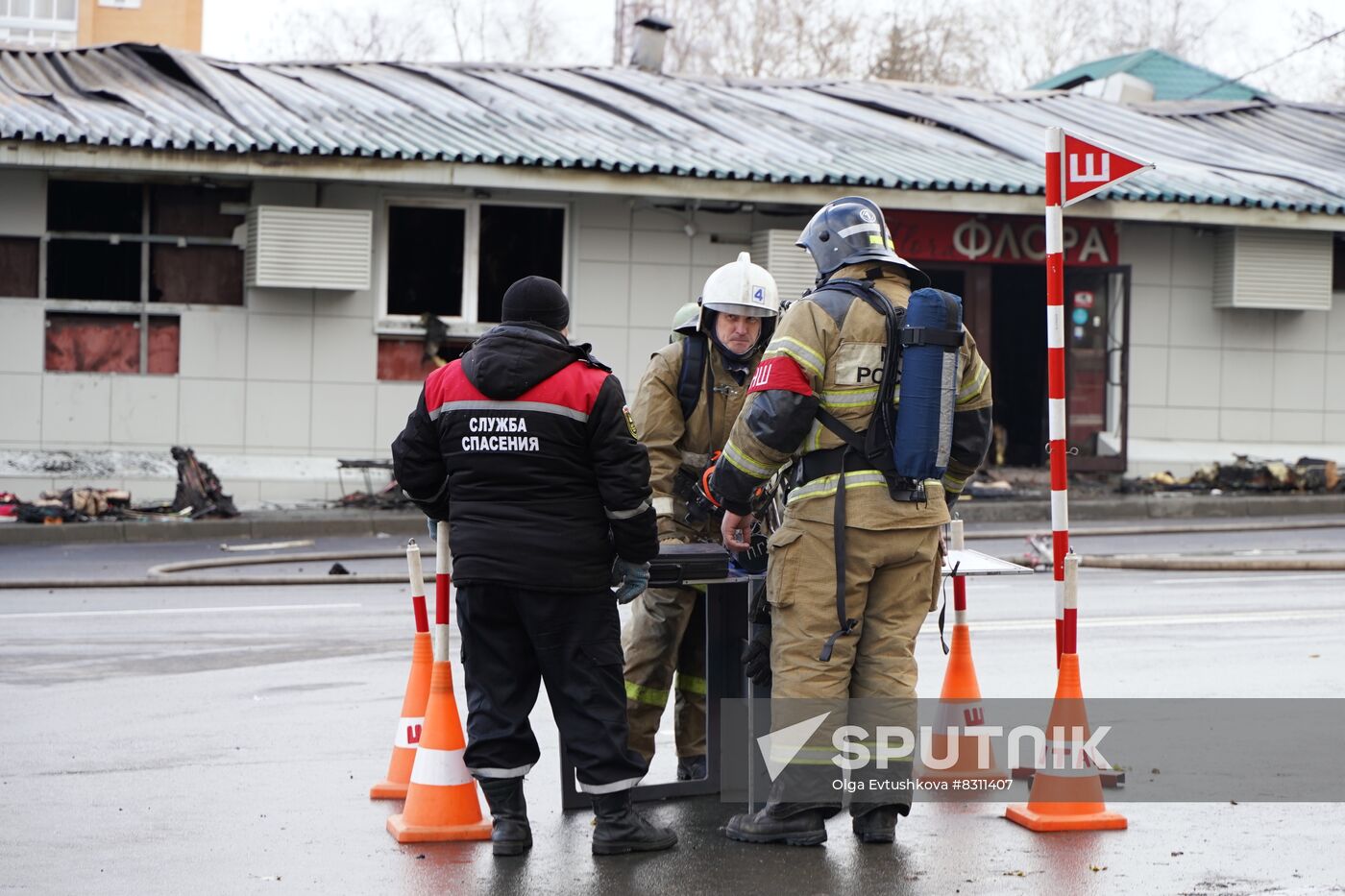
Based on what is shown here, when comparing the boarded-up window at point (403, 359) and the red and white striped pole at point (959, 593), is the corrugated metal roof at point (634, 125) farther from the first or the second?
the red and white striped pole at point (959, 593)

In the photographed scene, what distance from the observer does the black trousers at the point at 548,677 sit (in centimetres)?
590

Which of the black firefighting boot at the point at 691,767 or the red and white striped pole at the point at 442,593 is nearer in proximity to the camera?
the red and white striped pole at the point at 442,593

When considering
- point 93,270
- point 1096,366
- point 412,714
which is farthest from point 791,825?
point 1096,366

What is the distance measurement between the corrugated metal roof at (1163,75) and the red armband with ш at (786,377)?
100ft

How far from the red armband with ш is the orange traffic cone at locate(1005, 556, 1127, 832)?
1.09 metres

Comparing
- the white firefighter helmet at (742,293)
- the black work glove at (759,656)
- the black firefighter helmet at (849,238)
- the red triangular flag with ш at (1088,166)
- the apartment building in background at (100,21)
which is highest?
the apartment building in background at (100,21)

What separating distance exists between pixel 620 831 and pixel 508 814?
0.37 meters

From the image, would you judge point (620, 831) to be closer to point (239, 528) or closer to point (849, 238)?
point (849, 238)

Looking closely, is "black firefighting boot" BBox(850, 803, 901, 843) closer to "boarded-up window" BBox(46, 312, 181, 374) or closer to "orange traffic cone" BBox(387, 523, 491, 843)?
"orange traffic cone" BBox(387, 523, 491, 843)

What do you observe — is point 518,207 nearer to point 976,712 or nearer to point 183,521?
point 183,521

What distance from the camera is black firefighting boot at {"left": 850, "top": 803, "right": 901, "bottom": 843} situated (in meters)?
6.02

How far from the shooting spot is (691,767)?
6.93m

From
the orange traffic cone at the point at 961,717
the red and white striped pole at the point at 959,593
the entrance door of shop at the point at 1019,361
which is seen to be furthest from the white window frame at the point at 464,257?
the orange traffic cone at the point at 961,717

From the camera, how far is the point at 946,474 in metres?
6.42
